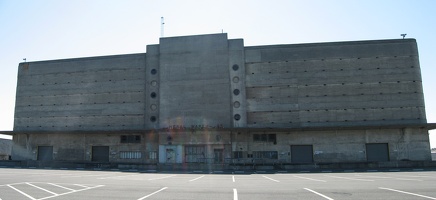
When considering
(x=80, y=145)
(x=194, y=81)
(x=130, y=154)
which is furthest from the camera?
(x=80, y=145)

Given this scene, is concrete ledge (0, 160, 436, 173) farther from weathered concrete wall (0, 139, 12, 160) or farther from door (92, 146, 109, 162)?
weathered concrete wall (0, 139, 12, 160)

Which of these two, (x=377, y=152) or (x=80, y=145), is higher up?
(x=80, y=145)

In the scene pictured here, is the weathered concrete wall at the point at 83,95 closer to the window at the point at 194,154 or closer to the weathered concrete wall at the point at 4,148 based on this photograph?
the window at the point at 194,154

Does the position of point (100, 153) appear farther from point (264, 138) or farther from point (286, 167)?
point (286, 167)

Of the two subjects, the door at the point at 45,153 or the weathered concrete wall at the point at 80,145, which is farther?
the door at the point at 45,153

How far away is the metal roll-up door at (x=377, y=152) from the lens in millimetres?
38719

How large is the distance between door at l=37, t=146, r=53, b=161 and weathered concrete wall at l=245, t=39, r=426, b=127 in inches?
1105

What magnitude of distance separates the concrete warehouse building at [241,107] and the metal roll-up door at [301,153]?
13 cm

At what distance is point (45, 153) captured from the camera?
147 feet

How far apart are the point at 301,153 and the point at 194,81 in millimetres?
16548

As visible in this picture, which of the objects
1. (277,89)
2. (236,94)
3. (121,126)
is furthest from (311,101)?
(121,126)

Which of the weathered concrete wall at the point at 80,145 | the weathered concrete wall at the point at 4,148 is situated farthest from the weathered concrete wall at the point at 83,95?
the weathered concrete wall at the point at 4,148

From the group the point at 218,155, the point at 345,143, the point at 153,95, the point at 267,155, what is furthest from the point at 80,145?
the point at 345,143

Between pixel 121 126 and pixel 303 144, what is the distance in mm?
24211
